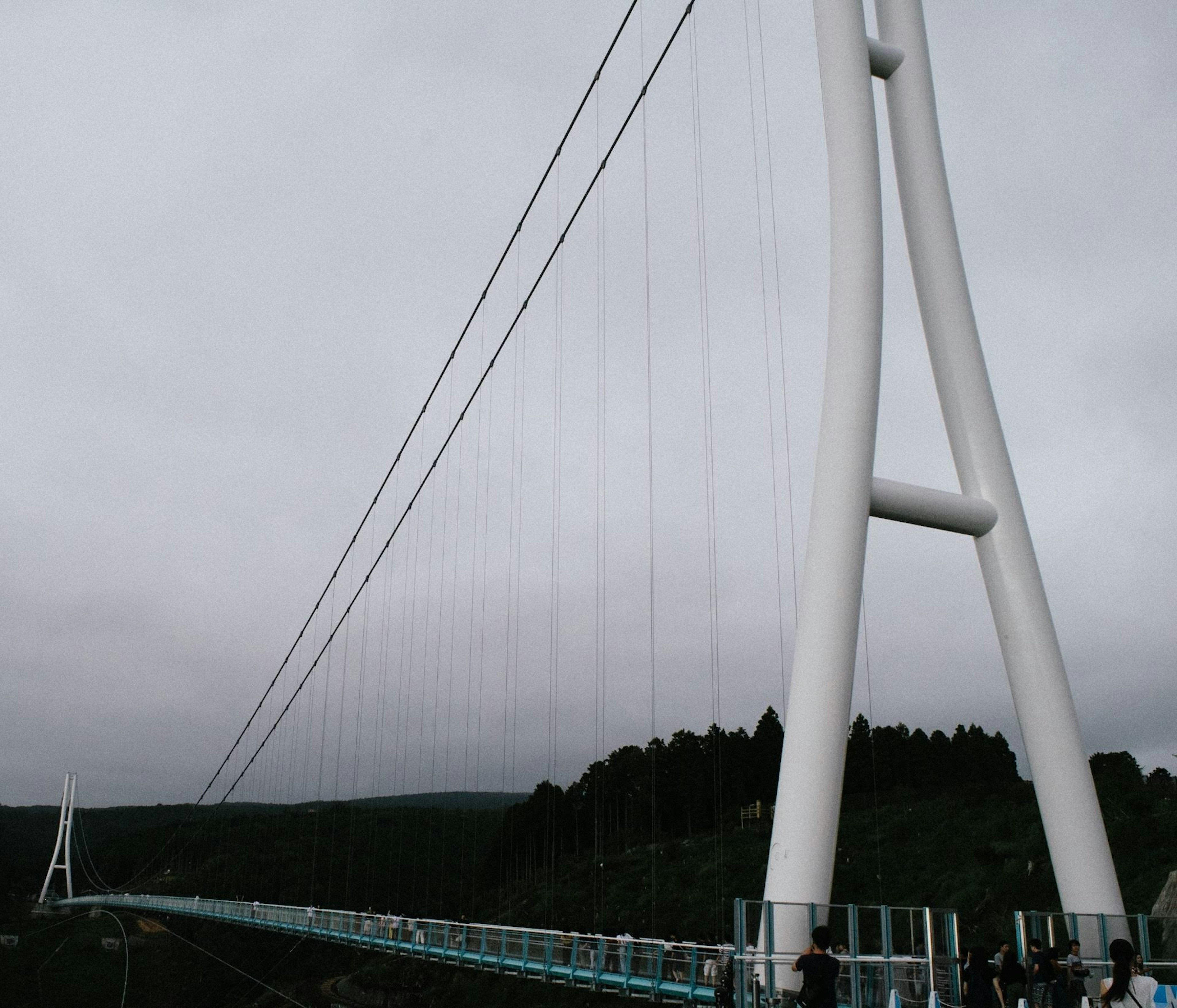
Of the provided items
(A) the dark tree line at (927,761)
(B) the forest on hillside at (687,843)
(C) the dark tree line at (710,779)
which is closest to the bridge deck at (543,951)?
(B) the forest on hillside at (687,843)

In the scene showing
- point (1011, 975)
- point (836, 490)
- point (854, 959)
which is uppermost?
point (836, 490)

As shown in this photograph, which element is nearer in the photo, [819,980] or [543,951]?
[819,980]

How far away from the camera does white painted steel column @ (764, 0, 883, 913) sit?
1045 cm

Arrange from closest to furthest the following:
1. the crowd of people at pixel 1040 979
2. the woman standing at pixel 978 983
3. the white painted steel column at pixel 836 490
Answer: the crowd of people at pixel 1040 979
the woman standing at pixel 978 983
the white painted steel column at pixel 836 490

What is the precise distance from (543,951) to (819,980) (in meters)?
12.5

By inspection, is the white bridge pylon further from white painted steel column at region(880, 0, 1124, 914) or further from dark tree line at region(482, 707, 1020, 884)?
dark tree line at region(482, 707, 1020, 884)

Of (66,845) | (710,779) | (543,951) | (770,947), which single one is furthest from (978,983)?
(66,845)

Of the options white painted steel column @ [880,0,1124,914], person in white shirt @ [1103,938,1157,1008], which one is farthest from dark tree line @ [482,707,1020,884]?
person in white shirt @ [1103,938,1157,1008]

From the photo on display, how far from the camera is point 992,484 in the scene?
12.7 m

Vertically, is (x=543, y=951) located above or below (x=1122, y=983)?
below

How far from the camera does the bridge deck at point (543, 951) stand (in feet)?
46.2

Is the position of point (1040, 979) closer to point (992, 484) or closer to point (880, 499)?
point (880, 499)

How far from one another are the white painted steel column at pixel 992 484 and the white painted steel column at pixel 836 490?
0.40m

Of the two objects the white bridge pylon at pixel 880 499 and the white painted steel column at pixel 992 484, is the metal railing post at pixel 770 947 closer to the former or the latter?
the white bridge pylon at pixel 880 499
